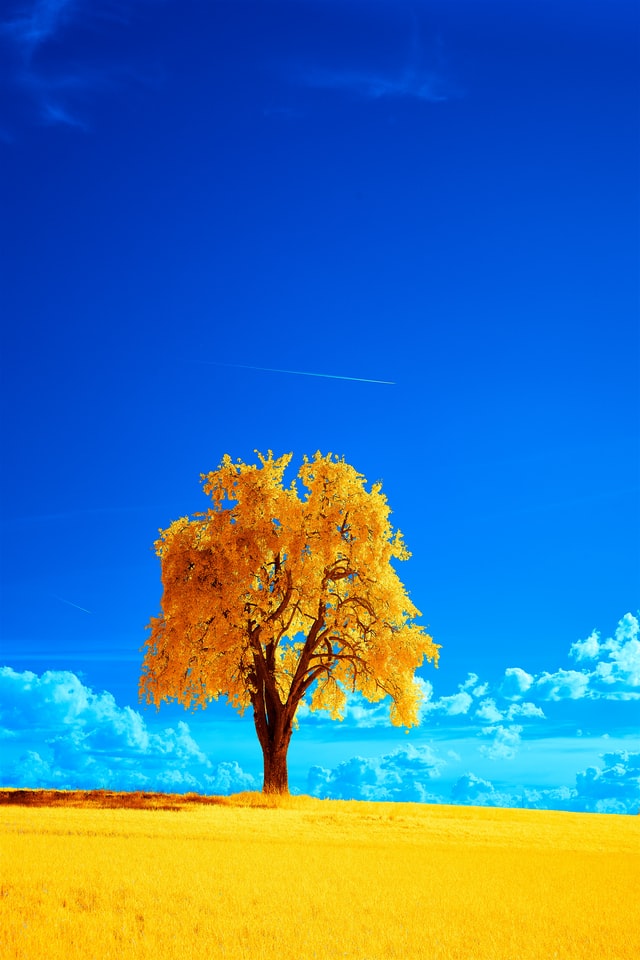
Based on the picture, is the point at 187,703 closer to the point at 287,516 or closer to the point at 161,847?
the point at 287,516

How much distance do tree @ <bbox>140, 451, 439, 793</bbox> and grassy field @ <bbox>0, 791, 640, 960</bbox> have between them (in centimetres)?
830

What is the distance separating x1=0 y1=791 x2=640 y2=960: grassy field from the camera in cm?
1390

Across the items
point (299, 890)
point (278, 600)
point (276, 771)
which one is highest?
point (278, 600)

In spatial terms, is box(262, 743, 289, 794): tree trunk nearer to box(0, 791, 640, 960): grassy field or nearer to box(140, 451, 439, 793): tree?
box(140, 451, 439, 793): tree

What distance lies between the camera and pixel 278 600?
127 ft

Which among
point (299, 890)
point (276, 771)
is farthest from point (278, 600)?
point (299, 890)

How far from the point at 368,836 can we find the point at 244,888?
10.4 metres

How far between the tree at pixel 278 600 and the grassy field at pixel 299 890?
8299 millimetres

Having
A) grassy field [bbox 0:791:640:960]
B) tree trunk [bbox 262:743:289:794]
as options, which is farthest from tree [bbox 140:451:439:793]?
grassy field [bbox 0:791:640:960]

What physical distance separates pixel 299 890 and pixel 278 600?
70.9ft

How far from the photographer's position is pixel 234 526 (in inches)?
1479

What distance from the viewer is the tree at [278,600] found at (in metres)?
36.8

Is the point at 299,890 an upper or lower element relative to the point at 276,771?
lower

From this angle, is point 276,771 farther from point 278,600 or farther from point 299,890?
point 299,890
